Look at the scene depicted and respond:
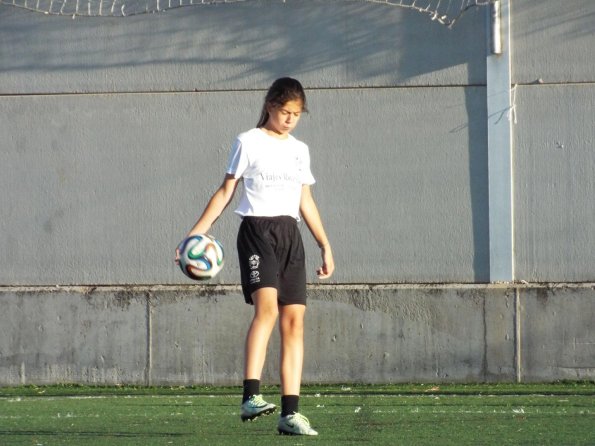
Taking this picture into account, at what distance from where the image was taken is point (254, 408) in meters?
6.34

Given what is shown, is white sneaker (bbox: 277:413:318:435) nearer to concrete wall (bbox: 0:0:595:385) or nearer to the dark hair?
the dark hair

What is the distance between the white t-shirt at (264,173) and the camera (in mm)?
6562

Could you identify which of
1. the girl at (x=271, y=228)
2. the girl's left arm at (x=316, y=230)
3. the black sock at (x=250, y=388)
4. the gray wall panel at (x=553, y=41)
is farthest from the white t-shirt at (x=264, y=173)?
the gray wall panel at (x=553, y=41)

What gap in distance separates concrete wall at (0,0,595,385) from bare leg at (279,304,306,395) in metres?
3.58

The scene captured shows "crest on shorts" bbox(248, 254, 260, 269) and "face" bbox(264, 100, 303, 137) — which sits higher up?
"face" bbox(264, 100, 303, 137)

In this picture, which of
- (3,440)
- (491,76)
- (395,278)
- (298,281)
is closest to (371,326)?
(395,278)

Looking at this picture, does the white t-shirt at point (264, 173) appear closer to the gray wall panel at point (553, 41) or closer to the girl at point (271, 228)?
the girl at point (271, 228)

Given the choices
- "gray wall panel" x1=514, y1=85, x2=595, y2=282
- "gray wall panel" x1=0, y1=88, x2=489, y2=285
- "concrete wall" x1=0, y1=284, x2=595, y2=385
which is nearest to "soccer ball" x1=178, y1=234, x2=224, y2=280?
"concrete wall" x1=0, y1=284, x2=595, y2=385

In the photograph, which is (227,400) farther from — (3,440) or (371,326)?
(3,440)

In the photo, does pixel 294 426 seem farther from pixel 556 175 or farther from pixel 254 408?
pixel 556 175

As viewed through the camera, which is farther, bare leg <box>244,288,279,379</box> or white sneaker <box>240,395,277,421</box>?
bare leg <box>244,288,279,379</box>

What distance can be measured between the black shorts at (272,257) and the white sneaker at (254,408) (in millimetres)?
513

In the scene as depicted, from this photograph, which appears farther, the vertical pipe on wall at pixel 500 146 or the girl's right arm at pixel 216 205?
the vertical pipe on wall at pixel 500 146

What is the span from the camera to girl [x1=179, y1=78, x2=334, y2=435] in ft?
21.2
